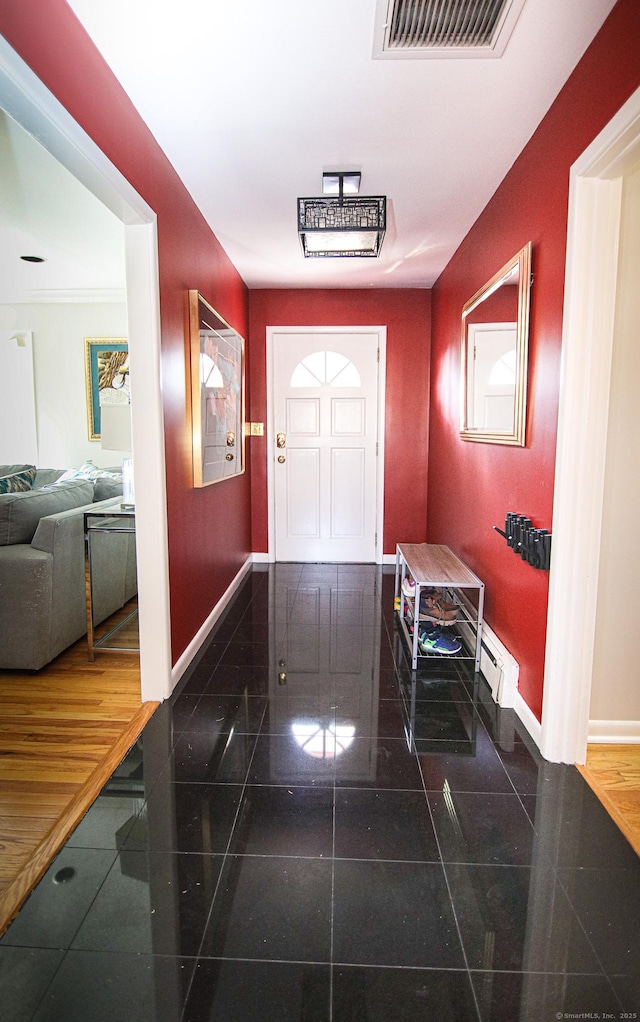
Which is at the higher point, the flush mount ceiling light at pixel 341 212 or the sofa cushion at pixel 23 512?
the flush mount ceiling light at pixel 341 212

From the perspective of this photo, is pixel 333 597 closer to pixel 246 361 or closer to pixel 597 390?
pixel 246 361

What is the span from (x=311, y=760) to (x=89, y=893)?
814 mm

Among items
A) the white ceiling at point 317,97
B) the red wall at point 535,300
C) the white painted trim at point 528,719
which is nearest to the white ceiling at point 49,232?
the white ceiling at point 317,97

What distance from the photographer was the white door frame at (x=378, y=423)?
4.67m

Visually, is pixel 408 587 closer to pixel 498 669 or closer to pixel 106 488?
pixel 498 669

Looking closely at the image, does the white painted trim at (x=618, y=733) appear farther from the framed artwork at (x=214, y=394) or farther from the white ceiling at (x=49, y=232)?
the white ceiling at (x=49, y=232)

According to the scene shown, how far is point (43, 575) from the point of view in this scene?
2629 millimetres

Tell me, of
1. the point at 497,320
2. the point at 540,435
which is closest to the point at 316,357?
the point at 497,320

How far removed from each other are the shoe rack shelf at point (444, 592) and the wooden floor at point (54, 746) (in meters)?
1.38

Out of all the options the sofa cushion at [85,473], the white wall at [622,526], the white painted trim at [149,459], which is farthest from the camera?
the sofa cushion at [85,473]

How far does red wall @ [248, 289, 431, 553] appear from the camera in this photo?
466 cm

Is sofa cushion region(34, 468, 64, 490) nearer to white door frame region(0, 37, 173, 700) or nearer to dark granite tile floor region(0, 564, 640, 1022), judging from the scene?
white door frame region(0, 37, 173, 700)

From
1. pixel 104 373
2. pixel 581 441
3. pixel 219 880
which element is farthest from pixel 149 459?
pixel 104 373

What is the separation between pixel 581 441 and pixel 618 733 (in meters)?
1.14
